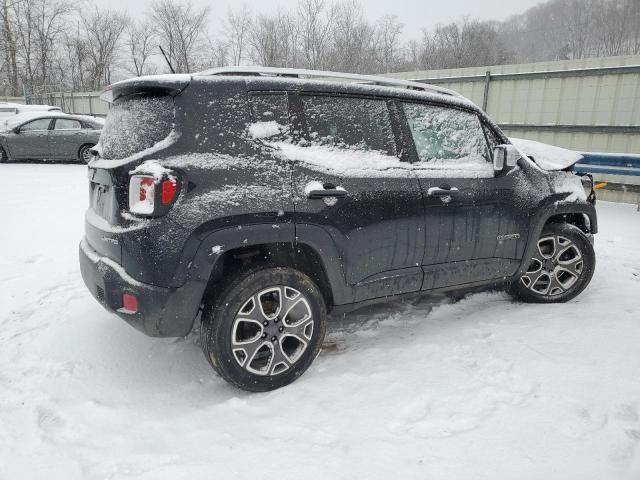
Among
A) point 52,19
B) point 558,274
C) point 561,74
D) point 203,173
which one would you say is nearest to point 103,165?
point 203,173

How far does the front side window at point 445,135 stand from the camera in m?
3.30

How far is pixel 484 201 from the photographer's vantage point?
11.4 ft

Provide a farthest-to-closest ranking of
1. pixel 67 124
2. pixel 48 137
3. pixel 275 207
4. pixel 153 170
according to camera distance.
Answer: pixel 67 124 → pixel 48 137 → pixel 275 207 → pixel 153 170

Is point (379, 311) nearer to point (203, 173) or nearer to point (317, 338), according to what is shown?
point (317, 338)

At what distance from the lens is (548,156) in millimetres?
4430

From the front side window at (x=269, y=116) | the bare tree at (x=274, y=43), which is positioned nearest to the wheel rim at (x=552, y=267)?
the front side window at (x=269, y=116)

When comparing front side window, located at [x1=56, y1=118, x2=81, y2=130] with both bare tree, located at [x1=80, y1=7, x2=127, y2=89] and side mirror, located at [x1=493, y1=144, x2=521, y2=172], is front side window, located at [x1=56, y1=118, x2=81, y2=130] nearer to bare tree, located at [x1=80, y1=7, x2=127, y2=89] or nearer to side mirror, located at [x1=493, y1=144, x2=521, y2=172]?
side mirror, located at [x1=493, y1=144, x2=521, y2=172]

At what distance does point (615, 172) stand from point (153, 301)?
8.59 metres

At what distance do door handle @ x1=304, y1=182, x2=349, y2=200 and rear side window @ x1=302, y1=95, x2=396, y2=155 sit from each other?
0.29 m

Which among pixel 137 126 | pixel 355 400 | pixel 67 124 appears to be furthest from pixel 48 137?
pixel 355 400

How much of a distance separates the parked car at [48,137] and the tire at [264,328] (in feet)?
38.6

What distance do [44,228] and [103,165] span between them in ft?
13.7

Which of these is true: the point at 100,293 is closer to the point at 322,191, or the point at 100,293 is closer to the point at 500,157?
the point at 322,191


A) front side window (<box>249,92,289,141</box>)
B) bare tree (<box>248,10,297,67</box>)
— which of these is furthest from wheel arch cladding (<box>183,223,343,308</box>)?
bare tree (<box>248,10,297,67</box>)
